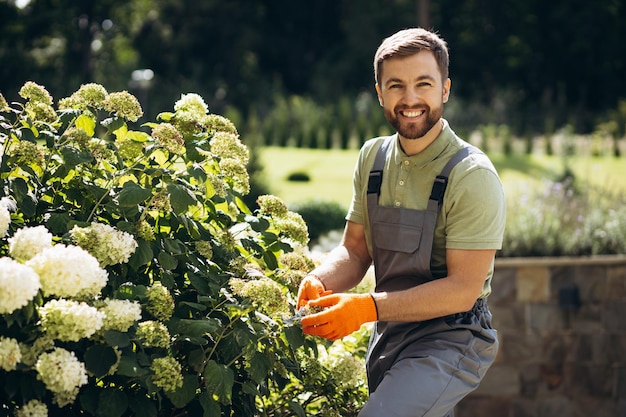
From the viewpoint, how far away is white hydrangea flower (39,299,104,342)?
6.88 feet

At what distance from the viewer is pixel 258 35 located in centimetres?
3159

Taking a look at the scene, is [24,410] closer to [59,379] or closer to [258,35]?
[59,379]

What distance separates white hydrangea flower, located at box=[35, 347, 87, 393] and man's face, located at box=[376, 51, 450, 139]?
134 centimetres

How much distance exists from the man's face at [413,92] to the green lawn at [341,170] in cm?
766

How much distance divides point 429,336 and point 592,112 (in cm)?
2587

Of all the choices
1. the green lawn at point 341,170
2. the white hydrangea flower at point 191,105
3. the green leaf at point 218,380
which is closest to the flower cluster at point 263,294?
the green leaf at point 218,380

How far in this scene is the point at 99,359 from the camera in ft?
7.34

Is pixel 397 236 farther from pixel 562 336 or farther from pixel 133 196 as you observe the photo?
pixel 562 336

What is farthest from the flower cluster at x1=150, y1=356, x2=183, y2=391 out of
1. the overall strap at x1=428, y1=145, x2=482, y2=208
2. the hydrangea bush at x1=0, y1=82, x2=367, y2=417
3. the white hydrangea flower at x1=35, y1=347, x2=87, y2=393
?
the overall strap at x1=428, y1=145, x2=482, y2=208

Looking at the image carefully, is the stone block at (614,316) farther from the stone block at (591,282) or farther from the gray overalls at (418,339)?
the gray overalls at (418,339)

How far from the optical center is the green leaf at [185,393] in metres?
2.42

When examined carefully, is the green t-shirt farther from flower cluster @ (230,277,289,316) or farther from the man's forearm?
flower cluster @ (230,277,289,316)

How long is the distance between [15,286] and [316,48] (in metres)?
32.8

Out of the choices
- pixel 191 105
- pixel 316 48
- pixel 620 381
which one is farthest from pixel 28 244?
pixel 316 48
